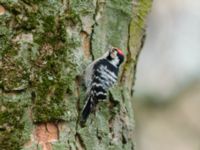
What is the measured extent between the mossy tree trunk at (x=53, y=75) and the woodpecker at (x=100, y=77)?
0.13 ft

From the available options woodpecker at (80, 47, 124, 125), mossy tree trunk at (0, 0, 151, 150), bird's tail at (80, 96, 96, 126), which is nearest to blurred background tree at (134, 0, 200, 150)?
woodpecker at (80, 47, 124, 125)

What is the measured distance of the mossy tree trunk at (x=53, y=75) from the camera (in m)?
2.80

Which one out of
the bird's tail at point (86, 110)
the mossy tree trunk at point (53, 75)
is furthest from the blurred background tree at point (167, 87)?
the bird's tail at point (86, 110)

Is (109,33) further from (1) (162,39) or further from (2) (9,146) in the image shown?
(1) (162,39)

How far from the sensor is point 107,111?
3104mm

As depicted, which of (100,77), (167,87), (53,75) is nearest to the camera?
(53,75)

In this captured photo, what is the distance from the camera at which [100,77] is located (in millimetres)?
3242

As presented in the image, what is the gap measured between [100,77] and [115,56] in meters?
0.18

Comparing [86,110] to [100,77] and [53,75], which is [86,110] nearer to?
[53,75]

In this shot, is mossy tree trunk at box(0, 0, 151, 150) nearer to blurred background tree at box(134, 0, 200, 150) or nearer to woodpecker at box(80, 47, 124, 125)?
woodpecker at box(80, 47, 124, 125)

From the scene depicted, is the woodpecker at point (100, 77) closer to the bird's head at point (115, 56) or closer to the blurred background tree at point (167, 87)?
the bird's head at point (115, 56)

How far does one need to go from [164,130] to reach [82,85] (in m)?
5.39

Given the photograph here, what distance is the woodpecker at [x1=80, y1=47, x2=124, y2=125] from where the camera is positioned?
2953mm

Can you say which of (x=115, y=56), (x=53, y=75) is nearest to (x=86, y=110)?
(x=53, y=75)
